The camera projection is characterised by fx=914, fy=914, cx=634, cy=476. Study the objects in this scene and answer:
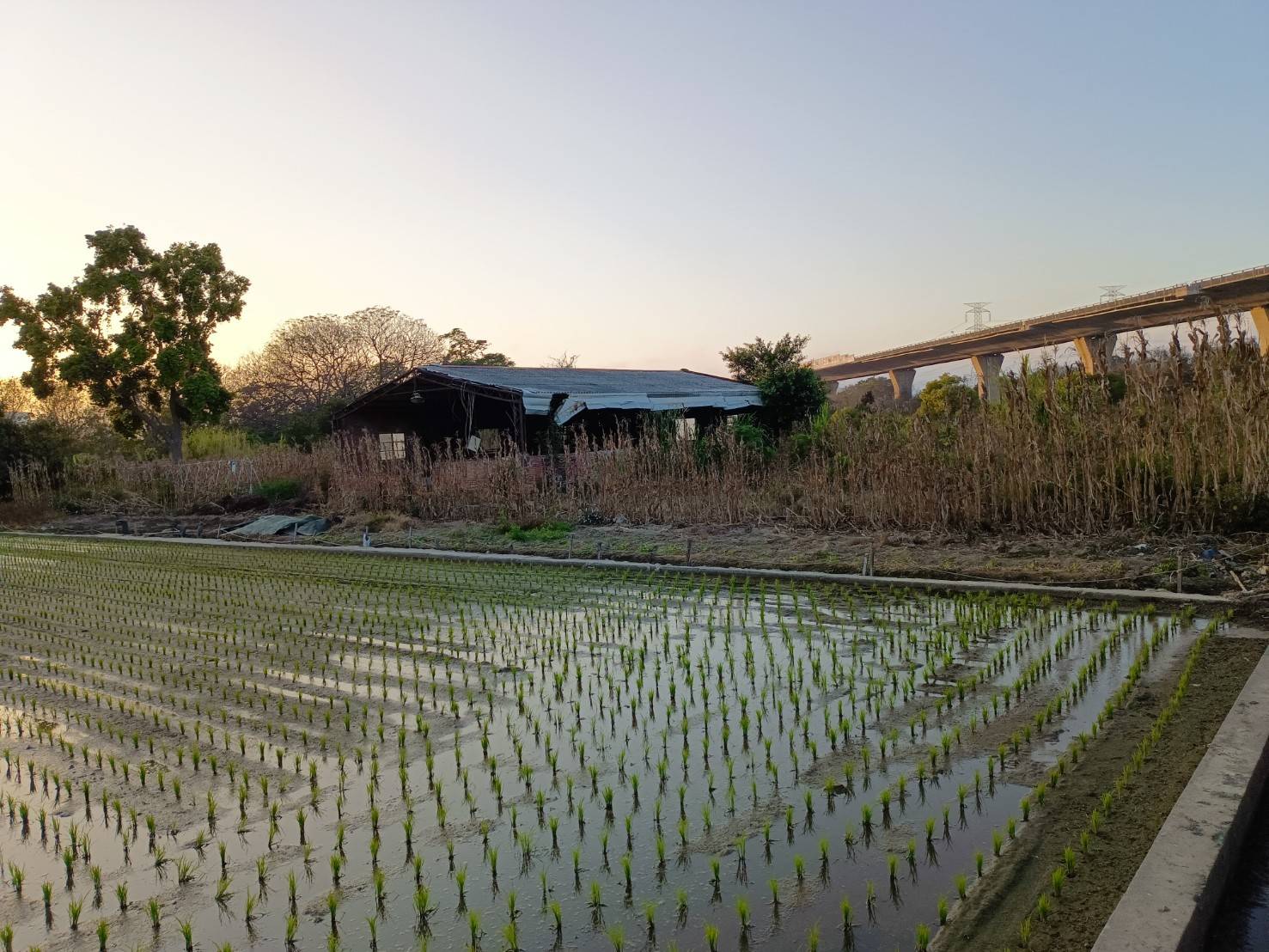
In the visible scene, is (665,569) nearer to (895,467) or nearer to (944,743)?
(895,467)

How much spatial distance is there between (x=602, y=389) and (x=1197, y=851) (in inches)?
737

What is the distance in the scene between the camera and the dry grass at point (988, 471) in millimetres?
9289

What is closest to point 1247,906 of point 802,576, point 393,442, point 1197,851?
point 1197,851

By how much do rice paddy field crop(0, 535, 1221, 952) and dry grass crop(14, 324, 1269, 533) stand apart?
2675mm

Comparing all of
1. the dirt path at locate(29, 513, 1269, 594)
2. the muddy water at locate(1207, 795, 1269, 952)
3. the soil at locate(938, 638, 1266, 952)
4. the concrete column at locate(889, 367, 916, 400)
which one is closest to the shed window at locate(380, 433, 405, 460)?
the dirt path at locate(29, 513, 1269, 594)

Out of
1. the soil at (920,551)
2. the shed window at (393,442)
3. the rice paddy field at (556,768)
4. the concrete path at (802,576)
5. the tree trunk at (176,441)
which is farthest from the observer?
the tree trunk at (176,441)

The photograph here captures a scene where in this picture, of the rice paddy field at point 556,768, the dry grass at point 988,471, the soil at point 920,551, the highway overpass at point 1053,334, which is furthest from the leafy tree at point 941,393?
the rice paddy field at point 556,768

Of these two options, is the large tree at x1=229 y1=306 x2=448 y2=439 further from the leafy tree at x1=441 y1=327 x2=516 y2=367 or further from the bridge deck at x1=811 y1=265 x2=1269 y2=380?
the bridge deck at x1=811 y1=265 x2=1269 y2=380

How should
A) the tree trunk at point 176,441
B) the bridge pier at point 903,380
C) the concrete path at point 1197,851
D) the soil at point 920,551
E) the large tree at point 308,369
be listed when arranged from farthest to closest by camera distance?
the bridge pier at point 903,380
the large tree at point 308,369
the tree trunk at point 176,441
the soil at point 920,551
the concrete path at point 1197,851

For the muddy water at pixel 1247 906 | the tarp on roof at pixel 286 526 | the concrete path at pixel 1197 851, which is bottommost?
the muddy water at pixel 1247 906

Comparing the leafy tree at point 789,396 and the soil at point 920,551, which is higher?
the leafy tree at point 789,396

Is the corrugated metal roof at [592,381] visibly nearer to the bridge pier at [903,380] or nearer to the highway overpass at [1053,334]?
the highway overpass at [1053,334]

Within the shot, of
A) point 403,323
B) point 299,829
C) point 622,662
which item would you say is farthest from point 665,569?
point 403,323

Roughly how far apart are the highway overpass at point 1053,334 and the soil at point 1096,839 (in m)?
9.84
